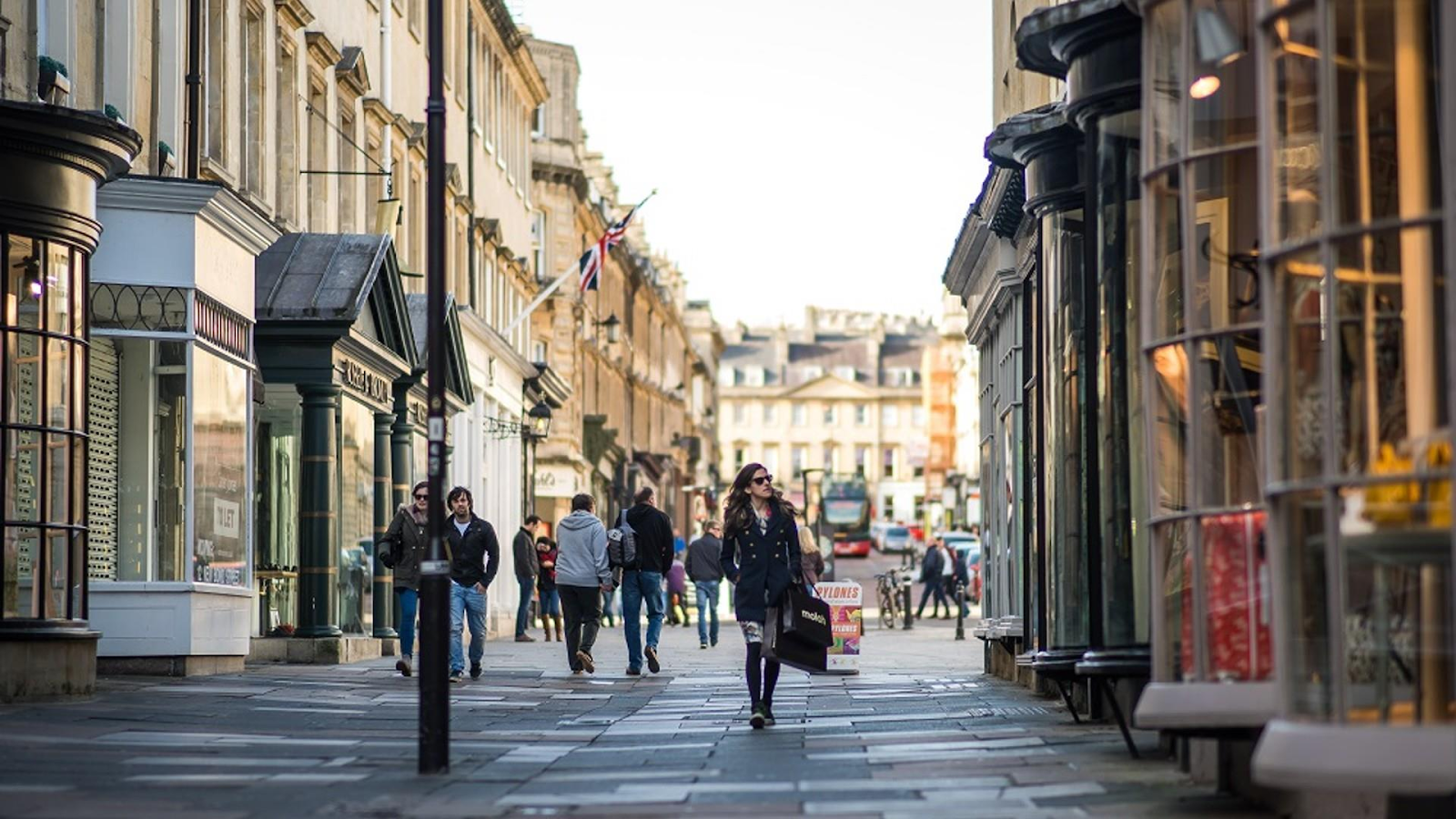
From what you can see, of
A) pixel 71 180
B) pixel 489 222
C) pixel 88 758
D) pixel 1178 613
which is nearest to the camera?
pixel 1178 613

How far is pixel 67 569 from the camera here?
17.7m

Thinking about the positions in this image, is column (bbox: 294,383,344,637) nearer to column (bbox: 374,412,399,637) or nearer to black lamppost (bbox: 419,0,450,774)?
column (bbox: 374,412,399,637)

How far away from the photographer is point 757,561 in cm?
1616

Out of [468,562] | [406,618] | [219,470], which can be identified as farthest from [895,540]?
[468,562]

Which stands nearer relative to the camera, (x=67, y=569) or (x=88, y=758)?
(x=88, y=758)

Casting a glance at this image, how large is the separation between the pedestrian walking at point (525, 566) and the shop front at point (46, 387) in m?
17.8

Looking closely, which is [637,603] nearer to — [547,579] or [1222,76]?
[547,579]

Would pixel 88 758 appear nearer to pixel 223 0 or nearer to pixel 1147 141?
pixel 1147 141

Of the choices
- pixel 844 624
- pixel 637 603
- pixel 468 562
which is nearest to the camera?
pixel 468 562

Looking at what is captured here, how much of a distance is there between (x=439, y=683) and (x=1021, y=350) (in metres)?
10.8

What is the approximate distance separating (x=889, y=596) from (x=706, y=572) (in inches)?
484

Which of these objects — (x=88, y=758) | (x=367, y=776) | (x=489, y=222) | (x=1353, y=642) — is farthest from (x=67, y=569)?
(x=489, y=222)

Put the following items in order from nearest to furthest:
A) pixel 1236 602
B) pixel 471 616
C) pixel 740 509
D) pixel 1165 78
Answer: pixel 1236 602
pixel 1165 78
pixel 740 509
pixel 471 616

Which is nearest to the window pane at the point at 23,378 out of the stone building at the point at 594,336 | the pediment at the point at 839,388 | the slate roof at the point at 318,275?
the slate roof at the point at 318,275
